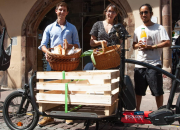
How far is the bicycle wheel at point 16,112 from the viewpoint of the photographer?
3.43 meters

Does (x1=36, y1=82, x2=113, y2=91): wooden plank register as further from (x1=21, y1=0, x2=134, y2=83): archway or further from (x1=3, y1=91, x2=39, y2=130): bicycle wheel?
(x1=21, y1=0, x2=134, y2=83): archway

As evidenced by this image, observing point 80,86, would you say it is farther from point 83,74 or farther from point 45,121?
point 45,121

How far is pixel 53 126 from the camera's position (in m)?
3.73

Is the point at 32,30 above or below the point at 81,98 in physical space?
above

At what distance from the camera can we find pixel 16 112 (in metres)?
3.45

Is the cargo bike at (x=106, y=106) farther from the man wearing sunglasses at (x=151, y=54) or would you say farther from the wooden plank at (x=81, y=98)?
the man wearing sunglasses at (x=151, y=54)

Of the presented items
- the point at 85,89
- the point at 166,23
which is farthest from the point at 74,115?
the point at 166,23

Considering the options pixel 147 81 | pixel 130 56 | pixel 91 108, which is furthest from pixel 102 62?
pixel 130 56

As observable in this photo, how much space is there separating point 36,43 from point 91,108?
6.27 meters

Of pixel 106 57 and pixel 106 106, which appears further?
pixel 106 57

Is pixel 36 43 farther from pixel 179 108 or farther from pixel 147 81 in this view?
pixel 179 108

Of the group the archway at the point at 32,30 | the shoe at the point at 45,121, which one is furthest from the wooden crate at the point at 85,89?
the archway at the point at 32,30

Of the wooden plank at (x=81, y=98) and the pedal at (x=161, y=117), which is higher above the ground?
the wooden plank at (x=81, y=98)

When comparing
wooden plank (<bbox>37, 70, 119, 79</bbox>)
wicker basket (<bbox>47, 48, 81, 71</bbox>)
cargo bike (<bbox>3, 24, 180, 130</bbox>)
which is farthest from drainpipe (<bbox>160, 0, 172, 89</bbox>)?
wicker basket (<bbox>47, 48, 81, 71</bbox>)
